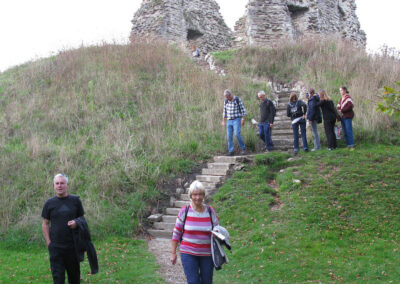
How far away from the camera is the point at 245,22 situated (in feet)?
63.7

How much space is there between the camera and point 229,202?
7602 millimetres

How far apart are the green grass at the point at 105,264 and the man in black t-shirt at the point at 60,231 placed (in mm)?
1138

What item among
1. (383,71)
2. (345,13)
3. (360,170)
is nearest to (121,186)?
(360,170)

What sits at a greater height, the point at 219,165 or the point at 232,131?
the point at 232,131

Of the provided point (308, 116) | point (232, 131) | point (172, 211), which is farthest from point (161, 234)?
point (308, 116)

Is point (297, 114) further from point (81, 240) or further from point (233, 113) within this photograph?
point (81, 240)

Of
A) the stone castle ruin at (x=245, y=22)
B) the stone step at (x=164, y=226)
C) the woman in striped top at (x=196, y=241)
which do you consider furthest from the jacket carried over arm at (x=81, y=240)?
the stone castle ruin at (x=245, y=22)

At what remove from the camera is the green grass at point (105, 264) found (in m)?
5.39

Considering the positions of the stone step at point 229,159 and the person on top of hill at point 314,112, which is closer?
the person on top of hill at point 314,112

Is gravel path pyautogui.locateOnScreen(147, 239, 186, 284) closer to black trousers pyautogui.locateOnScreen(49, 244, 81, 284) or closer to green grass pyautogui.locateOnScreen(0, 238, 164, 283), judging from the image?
green grass pyautogui.locateOnScreen(0, 238, 164, 283)

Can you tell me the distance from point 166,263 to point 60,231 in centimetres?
228

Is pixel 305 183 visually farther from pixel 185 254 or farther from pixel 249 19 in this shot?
pixel 249 19

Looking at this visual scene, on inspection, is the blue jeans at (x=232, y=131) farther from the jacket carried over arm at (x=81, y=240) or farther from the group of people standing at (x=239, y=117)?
the jacket carried over arm at (x=81, y=240)

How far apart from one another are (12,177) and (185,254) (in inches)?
289
